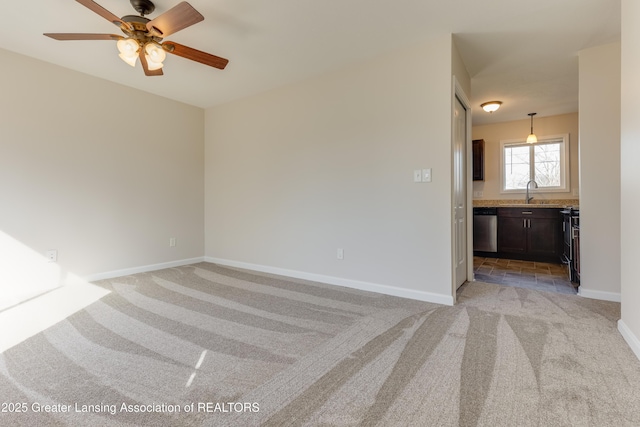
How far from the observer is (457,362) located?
1683 mm

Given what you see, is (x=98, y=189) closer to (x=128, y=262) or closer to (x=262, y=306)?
(x=128, y=262)

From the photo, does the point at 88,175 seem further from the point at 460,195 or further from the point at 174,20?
the point at 460,195

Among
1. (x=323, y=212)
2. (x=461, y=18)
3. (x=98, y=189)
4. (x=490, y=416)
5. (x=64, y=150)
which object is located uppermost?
(x=461, y=18)

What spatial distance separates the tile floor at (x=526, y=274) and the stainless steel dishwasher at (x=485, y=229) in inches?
10.2

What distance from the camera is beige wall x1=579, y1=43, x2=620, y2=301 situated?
8.92 feet

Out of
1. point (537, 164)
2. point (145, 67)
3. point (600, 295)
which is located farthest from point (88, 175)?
point (537, 164)

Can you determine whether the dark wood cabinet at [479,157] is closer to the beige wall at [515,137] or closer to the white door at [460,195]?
the beige wall at [515,137]

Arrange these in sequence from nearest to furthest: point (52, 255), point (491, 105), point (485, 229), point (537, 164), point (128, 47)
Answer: point (128, 47) < point (52, 255) < point (491, 105) < point (485, 229) < point (537, 164)

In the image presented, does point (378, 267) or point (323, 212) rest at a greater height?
point (323, 212)

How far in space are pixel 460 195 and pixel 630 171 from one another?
4.73ft

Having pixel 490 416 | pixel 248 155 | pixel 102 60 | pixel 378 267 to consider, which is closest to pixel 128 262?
pixel 248 155

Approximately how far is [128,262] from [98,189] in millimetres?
978

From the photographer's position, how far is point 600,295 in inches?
109

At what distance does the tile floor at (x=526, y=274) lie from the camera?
3229 millimetres
